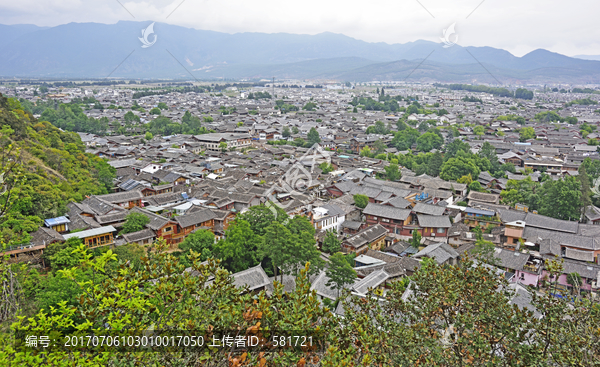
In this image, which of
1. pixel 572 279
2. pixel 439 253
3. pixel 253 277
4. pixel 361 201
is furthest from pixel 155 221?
pixel 572 279

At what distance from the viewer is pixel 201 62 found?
5049 inches

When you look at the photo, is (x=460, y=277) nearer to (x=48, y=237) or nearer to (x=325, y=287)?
(x=325, y=287)

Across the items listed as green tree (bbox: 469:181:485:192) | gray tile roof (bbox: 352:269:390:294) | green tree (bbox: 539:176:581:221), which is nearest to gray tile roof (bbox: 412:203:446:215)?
green tree (bbox: 539:176:581:221)

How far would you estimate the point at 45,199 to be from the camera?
10.2 metres

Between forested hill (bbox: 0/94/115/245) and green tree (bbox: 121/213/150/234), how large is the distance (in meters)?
1.80

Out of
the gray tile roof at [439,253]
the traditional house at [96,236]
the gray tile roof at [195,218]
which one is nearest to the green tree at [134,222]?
the traditional house at [96,236]

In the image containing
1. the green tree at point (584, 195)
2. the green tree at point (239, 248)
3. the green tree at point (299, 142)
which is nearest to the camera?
the green tree at point (239, 248)

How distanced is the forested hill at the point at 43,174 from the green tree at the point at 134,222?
1799mm

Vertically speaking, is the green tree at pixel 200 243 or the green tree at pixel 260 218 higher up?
the green tree at pixel 260 218

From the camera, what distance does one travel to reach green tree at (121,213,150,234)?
1094cm

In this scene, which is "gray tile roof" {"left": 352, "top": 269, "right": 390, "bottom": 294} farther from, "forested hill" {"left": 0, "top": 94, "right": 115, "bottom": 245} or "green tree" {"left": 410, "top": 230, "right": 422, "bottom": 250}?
"forested hill" {"left": 0, "top": 94, "right": 115, "bottom": 245}

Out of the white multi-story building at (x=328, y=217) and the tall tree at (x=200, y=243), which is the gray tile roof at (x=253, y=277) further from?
the white multi-story building at (x=328, y=217)

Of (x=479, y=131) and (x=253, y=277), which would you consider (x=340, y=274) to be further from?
(x=479, y=131)

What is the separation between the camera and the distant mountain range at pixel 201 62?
103500 mm
